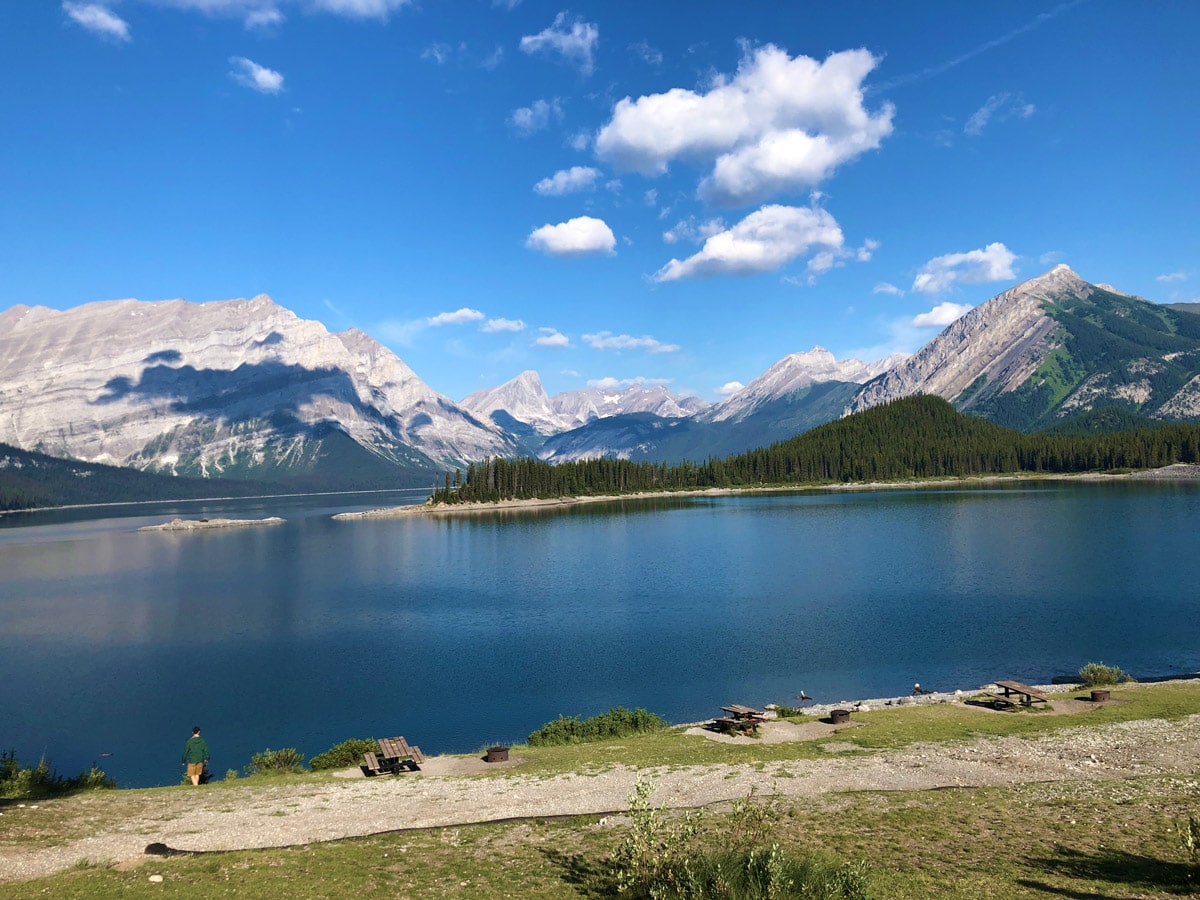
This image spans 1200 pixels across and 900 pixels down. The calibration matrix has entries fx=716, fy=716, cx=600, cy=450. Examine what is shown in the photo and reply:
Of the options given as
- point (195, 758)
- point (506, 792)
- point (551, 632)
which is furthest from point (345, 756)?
point (551, 632)

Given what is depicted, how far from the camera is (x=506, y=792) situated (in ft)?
85.4

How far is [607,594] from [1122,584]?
185 ft

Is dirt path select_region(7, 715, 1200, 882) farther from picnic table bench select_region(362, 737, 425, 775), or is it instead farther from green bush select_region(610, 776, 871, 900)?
green bush select_region(610, 776, 871, 900)

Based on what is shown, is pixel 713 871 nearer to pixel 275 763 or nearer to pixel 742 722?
pixel 742 722

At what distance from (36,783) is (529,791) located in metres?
20.0

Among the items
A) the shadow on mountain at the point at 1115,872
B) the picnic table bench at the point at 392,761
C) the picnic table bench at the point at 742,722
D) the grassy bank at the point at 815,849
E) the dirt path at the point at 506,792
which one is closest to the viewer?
the shadow on mountain at the point at 1115,872

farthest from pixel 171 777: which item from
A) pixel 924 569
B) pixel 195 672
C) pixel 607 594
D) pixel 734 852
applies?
pixel 924 569

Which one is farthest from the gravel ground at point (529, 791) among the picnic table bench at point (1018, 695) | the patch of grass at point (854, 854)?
the picnic table bench at point (1018, 695)

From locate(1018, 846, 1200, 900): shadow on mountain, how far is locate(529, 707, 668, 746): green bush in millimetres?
23936

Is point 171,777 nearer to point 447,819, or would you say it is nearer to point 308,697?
point 308,697

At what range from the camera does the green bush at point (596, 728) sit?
37.6 m

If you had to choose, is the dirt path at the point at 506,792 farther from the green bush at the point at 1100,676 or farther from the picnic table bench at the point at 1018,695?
the green bush at the point at 1100,676

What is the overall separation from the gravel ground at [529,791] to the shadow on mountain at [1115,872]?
296 inches

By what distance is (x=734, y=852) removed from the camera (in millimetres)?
15016
